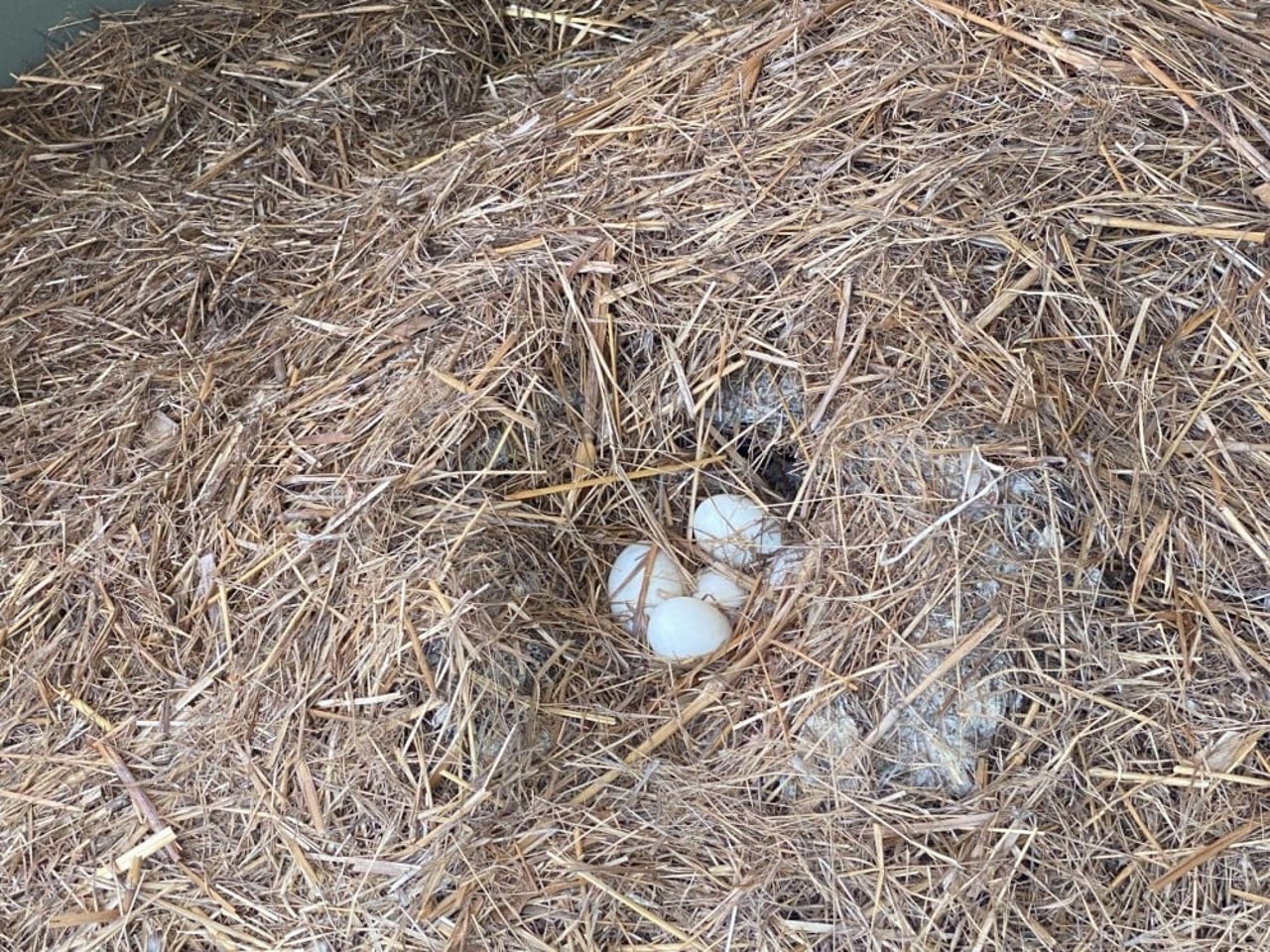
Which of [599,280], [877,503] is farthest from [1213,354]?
[599,280]

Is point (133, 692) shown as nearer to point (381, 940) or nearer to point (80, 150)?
point (381, 940)

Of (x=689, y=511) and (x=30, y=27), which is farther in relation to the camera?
(x=30, y=27)

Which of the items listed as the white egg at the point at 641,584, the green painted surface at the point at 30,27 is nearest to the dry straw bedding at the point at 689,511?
the white egg at the point at 641,584

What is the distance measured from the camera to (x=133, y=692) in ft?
5.80

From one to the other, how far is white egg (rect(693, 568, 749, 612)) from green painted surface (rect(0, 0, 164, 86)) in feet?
5.77

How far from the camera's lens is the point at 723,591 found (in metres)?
1.78

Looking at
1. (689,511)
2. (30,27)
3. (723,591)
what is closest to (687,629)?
(723,591)

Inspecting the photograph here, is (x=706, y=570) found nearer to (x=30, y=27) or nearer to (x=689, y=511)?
(x=689, y=511)

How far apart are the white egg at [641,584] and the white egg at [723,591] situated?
3cm

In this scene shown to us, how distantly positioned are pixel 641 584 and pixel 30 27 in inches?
67.8

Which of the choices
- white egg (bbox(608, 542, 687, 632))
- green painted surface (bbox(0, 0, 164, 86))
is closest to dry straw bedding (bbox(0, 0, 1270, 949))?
white egg (bbox(608, 542, 687, 632))

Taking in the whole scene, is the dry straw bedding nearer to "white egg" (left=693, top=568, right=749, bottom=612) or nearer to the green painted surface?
"white egg" (left=693, top=568, right=749, bottom=612)

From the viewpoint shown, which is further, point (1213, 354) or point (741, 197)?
point (741, 197)

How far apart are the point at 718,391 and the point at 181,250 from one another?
101 centimetres
